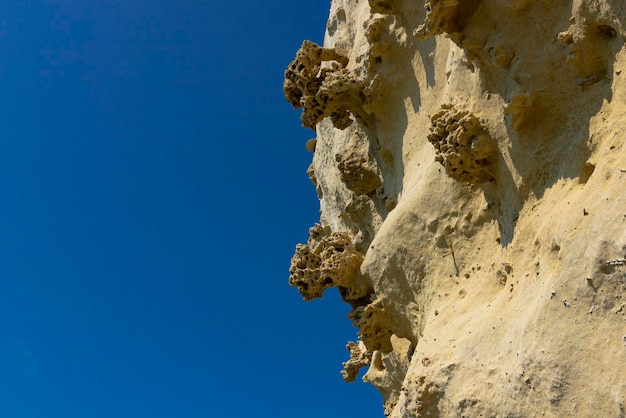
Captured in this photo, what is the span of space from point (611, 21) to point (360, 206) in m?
6.64

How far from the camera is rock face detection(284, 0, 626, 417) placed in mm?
4840

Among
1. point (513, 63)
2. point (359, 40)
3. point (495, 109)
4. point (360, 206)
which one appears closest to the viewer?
point (513, 63)

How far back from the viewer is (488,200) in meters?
7.15

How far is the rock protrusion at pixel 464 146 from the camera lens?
668 cm

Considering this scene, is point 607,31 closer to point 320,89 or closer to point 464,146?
point 464,146

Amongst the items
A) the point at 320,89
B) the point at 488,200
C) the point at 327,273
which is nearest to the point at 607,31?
the point at 488,200

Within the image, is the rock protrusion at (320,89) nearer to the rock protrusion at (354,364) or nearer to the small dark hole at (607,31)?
the small dark hole at (607,31)

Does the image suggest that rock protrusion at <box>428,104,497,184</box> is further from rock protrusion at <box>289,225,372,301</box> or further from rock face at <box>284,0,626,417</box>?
rock protrusion at <box>289,225,372,301</box>

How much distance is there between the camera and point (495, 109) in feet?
21.8

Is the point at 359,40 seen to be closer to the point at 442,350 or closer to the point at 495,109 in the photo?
the point at 495,109

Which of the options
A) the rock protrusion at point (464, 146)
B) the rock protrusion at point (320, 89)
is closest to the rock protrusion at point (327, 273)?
the rock protrusion at point (320, 89)

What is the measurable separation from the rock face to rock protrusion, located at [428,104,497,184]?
18 mm

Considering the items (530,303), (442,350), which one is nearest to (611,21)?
(530,303)

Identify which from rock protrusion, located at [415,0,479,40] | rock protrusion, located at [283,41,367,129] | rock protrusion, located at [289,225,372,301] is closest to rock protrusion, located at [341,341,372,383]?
rock protrusion, located at [289,225,372,301]
